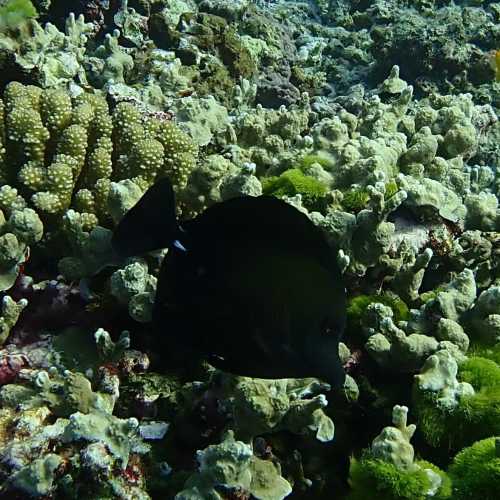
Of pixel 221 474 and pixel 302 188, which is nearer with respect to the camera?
pixel 221 474

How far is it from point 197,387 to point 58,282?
100 cm

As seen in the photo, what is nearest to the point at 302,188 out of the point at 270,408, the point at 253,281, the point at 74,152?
the point at 74,152

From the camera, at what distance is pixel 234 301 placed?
57.9 inches

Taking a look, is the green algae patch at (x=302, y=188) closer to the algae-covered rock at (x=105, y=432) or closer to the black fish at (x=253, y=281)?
the black fish at (x=253, y=281)

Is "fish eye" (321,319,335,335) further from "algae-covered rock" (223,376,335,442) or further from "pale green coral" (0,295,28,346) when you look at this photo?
"pale green coral" (0,295,28,346)

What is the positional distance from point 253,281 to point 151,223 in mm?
325

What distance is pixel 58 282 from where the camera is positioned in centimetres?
257

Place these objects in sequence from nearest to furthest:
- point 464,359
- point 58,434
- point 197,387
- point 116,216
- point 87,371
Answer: point 58,434 → point 197,387 → point 87,371 → point 464,359 → point 116,216

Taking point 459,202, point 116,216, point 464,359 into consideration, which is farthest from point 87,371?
point 459,202

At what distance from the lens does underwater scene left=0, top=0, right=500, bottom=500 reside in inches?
57.8

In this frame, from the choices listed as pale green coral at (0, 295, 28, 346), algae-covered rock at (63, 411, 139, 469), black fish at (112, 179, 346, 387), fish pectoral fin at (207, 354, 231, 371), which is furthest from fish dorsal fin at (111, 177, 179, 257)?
pale green coral at (0, 295, 28, 346)

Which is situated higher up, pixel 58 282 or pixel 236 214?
pixel 236 214

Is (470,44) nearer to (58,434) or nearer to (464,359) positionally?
(464,359)

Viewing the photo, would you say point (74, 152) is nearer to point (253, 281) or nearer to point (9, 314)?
point (9, 314)
